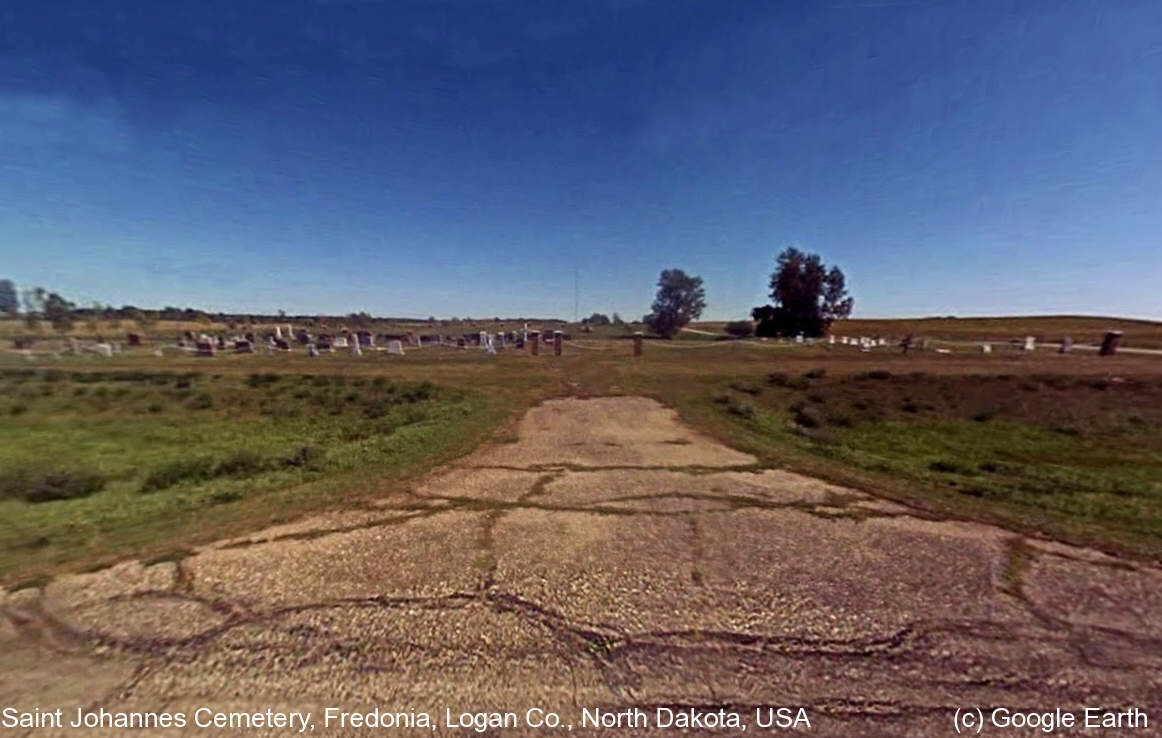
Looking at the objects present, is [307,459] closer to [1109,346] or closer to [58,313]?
[1109,346]

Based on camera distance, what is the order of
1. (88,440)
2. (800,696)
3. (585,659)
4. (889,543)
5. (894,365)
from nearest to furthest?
(800,696) < (585,659) < (889,543) < (88,440) < (894,365)

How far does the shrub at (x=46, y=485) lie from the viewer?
649 centimetres

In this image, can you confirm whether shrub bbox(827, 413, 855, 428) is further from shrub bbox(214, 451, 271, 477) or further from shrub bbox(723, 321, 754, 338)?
shrub bbox(723, 321, 754, 338)

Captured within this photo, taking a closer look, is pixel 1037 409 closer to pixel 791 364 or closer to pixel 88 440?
pixel 791 364

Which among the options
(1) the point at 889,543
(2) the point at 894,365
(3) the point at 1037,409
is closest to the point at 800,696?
(1) the point at 889,543

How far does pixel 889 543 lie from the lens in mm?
4422

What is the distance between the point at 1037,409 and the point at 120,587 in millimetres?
20893

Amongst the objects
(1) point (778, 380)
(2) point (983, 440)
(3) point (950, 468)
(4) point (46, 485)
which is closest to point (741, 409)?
(3) point (950, 468)

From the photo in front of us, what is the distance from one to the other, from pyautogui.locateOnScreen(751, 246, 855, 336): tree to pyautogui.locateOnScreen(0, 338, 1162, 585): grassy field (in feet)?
85.0

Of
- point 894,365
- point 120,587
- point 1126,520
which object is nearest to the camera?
point 120,587

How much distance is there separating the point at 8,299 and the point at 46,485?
49689mm

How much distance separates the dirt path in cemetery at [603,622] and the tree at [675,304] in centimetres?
6149

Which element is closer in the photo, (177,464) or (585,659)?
(585,659)

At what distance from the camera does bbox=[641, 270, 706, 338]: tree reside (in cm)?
6531
